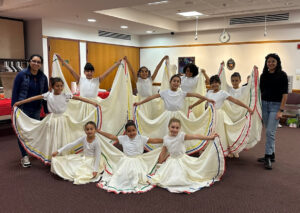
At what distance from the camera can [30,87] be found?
3768mm

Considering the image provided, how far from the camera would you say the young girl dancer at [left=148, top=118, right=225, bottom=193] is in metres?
3.12

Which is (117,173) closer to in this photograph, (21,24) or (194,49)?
(21,24)

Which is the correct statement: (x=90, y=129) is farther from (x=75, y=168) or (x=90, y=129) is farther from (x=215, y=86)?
(x=215, y=86)

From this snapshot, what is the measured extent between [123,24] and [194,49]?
2822 millimetres

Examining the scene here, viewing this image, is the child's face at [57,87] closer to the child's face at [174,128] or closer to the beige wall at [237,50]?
the child's face at [174,128]

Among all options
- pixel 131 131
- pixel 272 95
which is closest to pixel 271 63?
pixel 272 95

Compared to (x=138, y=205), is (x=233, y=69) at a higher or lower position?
higher

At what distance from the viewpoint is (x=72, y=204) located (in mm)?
2746

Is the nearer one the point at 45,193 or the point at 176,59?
the point at 45,193

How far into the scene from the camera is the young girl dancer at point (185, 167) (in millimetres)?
3121

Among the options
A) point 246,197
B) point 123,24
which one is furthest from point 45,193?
point 123,24

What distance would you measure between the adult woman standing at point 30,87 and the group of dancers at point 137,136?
0.07 meters

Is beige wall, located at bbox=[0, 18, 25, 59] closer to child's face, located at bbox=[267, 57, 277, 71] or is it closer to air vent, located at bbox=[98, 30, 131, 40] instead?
air vent, located at bbox=[98, 30, 131, 40]

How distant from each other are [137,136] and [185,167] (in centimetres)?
69
